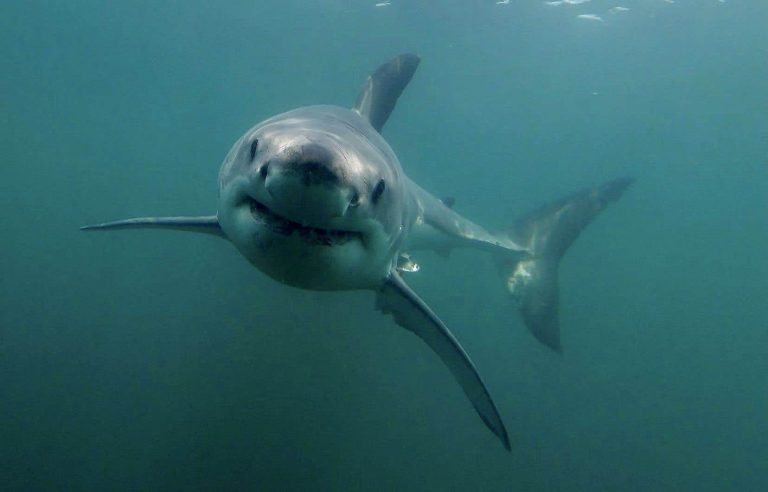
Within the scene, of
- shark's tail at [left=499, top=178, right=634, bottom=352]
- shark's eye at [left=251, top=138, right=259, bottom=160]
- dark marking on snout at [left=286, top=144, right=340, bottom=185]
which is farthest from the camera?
shark's tail at [left=499, top=178, right=634, bottom=352]

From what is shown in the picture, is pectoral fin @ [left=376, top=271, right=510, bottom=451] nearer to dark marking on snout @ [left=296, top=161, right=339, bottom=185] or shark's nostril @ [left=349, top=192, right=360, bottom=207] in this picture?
shark's nostril @ [left=349, top=192, right=360, bottom=207]

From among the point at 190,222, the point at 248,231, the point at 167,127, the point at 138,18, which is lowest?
the point at 167,127

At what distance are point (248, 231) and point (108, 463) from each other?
9.16 metres

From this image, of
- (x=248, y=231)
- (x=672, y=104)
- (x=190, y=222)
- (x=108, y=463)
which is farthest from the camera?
(x=672, y=104)

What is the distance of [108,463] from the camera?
32.3 ft

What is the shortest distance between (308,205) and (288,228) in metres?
0.30

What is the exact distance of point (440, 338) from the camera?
434cm

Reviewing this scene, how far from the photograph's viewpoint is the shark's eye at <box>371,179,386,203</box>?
2.87m

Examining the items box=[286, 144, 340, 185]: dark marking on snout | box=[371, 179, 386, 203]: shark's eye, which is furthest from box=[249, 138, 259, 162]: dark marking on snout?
box=[371, 179, 386, 203]: shark's eye

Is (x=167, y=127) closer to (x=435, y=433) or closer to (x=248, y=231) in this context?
(x=435, y=433)

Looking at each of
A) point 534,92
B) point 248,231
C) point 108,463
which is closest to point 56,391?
point 108,463

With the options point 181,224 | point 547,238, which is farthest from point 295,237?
point 547,238

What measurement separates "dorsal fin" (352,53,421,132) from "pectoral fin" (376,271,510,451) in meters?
2.71

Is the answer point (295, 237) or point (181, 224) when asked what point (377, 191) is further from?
point (181, 224)
